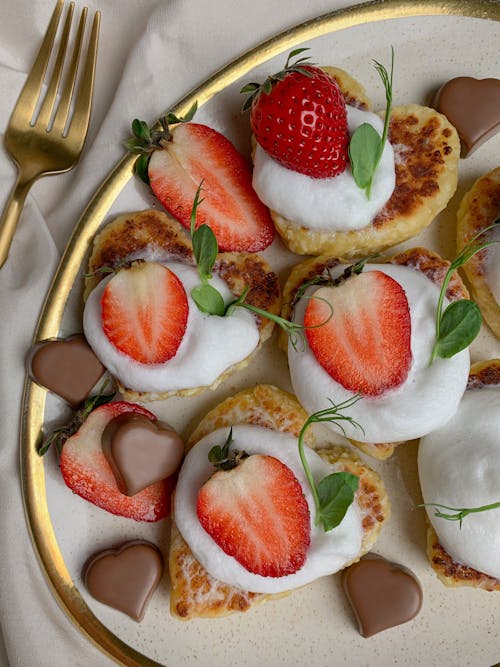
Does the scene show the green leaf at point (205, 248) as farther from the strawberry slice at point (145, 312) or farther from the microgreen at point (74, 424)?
the microgreen at point (74, 424)

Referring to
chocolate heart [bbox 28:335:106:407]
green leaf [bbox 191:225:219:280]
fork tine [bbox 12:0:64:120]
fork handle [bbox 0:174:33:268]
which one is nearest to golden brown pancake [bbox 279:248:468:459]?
green leaf [bbox 191:225:219:280]

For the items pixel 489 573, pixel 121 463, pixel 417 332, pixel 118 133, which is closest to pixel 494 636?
pixel 489 573

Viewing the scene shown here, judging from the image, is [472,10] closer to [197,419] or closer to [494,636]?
[197,419]

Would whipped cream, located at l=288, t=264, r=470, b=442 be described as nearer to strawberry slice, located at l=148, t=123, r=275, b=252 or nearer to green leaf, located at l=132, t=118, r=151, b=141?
strawberry slice, located at l=148, t=123, r=275, b=252

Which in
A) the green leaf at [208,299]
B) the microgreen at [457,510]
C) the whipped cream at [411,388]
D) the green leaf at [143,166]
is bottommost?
the microgreen at [457,510]

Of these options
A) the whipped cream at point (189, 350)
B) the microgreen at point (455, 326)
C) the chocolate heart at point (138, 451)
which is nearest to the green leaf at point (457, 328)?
the microgreen at point (455, 326)

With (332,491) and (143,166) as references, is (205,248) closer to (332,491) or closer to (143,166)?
(143,166)

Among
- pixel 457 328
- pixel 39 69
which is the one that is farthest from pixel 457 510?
pixel 39 69
